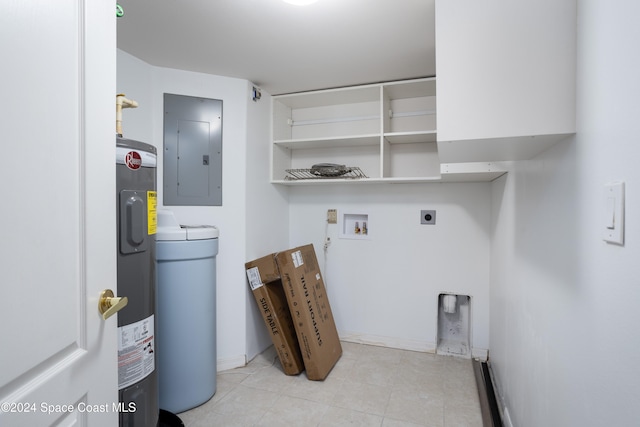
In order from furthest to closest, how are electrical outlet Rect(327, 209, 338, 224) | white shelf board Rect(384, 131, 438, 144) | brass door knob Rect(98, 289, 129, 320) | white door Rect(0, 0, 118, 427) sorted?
electrical outlet Rect(327, 209, 338, 224)
white shelf board Rect(384, 131, 438, 144)
brass door knob Rect(98, 289, 129, 320)
white door Rect(0, 0, 118, 427)

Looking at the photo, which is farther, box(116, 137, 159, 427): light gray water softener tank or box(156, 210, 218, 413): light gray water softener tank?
box(156, 210, 218, 413): light gray water softener tank

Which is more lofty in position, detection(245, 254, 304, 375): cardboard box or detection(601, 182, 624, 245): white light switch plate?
detection(601, 182, 624, 245): white light switch plate

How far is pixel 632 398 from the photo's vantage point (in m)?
0.61

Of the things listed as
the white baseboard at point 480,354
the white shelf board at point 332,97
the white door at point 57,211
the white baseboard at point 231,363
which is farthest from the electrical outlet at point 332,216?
the white door at point 57,211

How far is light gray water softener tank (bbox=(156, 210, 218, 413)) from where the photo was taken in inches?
73.5

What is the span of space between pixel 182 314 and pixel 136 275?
0.61 metres

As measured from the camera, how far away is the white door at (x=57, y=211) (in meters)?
0.52

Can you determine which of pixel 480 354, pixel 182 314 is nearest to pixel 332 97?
pixel 182 314

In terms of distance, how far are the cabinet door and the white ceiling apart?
66 centimetres

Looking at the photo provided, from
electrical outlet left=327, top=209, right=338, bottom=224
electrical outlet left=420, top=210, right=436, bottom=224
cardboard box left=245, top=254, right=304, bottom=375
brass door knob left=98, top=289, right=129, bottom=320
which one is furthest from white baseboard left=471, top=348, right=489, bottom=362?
brass door knob left=98, top=289, right=129, bottom=320

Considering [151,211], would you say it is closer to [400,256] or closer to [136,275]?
[136,275]

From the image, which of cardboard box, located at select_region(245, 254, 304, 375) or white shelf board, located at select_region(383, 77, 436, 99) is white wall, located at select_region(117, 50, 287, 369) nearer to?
cardboard box, located at select_region(245, 254, 304, 375)

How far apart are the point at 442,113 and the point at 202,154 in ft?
5.86

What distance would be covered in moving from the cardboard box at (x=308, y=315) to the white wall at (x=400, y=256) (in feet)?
1.38
